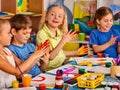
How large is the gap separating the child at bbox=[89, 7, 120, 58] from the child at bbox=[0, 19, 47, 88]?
916 millimetres

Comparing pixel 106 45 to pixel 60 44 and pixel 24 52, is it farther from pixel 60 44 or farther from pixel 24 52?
pixel 24 52

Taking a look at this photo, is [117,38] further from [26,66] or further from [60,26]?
[26,66]

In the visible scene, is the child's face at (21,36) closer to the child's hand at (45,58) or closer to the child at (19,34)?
the child at (19,34)

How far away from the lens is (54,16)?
279 centimetres

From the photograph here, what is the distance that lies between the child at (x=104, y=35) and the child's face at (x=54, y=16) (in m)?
0.41

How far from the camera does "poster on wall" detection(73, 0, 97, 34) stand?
404cm

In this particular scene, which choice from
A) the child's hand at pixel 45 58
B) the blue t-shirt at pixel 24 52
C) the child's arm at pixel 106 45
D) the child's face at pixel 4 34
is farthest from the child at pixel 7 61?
the child's arm at pixel 106 45

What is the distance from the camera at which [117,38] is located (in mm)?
2994

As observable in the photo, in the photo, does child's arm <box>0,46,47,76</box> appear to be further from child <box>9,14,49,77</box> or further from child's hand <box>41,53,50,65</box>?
child's hand <box>41,53,50,65</box>

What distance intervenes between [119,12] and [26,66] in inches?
85.1

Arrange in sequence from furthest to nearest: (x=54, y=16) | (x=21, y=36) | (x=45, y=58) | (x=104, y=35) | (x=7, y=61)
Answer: (x=104, y=35), (x=54, y=16), (x=45, y=58), (x=21, y=36), (x=7, y=61)

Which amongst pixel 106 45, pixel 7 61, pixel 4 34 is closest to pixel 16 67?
pixel 7 61

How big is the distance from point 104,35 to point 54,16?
1.78 ft

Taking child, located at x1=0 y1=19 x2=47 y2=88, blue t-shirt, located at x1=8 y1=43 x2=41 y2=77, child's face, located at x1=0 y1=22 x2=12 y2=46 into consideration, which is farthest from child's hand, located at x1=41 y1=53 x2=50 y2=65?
child's face, located at x1=0 y1=22 x2=12 y2=46
